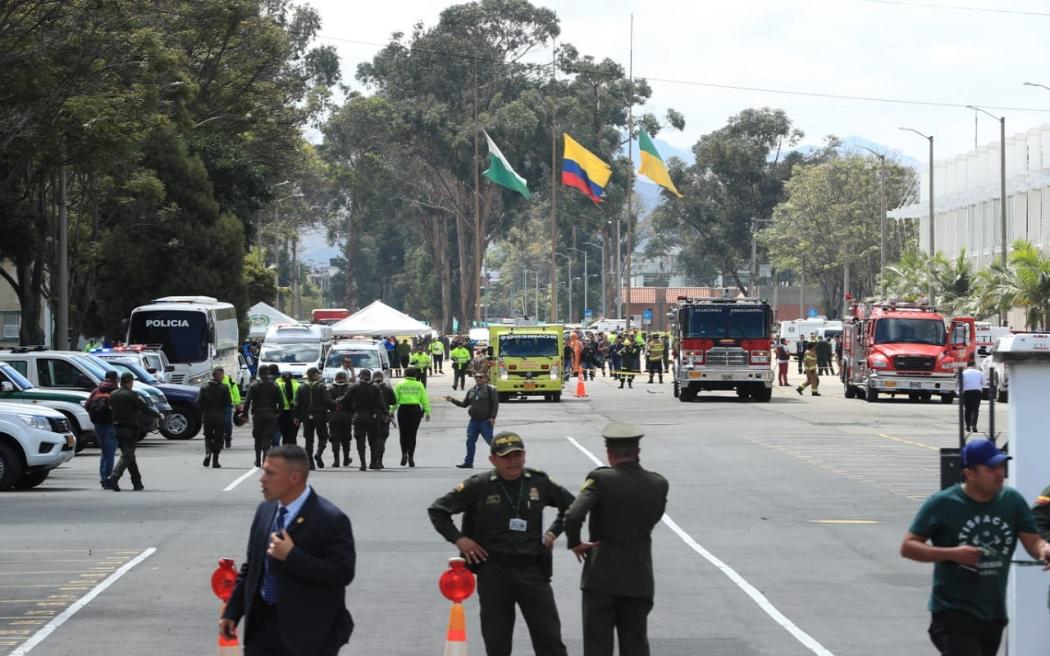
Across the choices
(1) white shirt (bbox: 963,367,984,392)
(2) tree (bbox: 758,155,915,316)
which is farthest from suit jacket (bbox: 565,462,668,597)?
(2) tree (bbox: 758,155,915,316)

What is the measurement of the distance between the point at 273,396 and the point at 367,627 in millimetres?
15405

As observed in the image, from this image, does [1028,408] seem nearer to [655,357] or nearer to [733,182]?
[655,357]

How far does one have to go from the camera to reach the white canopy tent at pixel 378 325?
73.0 m

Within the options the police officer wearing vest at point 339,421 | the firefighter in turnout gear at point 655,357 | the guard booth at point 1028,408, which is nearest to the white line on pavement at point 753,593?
the guard booth at point 1028,408

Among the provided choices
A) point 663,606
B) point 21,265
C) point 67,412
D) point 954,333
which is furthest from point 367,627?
point 954,333

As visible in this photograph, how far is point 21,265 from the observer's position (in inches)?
1858

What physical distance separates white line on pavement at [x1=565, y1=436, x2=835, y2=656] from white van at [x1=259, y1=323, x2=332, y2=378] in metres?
33.8

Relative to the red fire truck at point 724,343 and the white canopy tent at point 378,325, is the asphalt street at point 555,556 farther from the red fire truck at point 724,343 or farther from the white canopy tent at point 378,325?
A: the white canopy tent at point 378,325

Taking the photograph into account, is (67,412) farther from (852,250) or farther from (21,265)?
(852,250)

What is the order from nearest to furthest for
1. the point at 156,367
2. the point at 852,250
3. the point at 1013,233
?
the point at 156,367, the point at 1013,233, the point at 852,250

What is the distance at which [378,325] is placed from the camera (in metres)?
73.8

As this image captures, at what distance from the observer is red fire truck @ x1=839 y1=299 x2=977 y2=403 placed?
5100cm

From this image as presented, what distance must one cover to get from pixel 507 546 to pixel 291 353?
4586 centimetres

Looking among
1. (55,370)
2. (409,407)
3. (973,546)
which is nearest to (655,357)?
(55,370)
